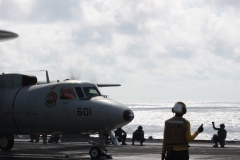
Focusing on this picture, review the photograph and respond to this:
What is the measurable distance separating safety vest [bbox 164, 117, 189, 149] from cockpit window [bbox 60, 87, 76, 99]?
1178 centimetres

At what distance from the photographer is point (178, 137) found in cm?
1479

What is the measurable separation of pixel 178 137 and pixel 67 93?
40.1 feet

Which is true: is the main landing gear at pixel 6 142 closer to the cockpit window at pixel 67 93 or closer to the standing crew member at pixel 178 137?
the cockpit window at pixel 67 93

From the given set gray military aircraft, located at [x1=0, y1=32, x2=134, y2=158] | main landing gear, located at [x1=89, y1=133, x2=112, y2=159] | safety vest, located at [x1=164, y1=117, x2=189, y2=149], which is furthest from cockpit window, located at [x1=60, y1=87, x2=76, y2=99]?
safety vest, located at [x1=164, y1=117, x2=189, y2=149]

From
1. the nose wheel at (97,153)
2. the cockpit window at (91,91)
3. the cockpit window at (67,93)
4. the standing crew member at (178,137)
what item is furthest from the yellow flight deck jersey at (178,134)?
the cockpit window at (67,93)

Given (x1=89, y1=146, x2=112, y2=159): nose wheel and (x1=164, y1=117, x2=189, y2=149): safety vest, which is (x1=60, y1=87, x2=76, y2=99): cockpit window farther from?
(x1=164, y1=117, x2=189, y2=149): safety vest

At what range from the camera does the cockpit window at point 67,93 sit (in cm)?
2620

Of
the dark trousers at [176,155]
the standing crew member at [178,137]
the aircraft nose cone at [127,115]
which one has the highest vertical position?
the aircraft nose cone at [127,115]

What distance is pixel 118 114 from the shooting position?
2461 centimetres

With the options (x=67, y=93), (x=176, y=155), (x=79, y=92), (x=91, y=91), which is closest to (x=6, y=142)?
(x=67, y=93)

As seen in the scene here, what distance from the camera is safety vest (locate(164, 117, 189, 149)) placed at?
1475 cm

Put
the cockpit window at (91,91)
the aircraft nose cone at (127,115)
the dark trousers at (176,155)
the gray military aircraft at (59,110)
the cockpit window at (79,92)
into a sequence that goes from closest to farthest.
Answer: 1. the dark trousers at (176,155)
2. the aircraft nose cone at (127,115)
3. the gray military aircraft at (59,110)
4. the cockpit window at (79,92)
5. the cockpit window at (91,91)

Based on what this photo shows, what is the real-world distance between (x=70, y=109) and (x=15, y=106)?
3.42m

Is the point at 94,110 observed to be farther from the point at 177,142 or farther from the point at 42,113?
the point at 177,142
